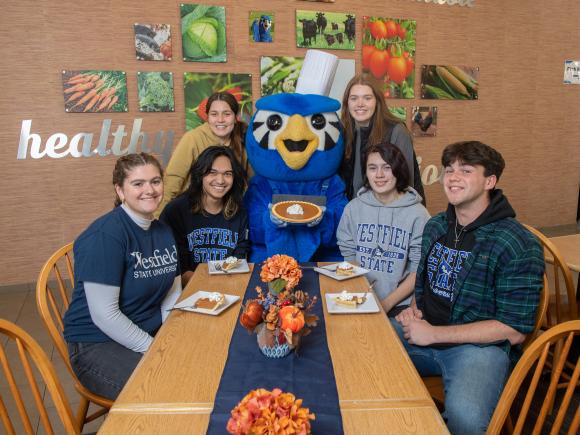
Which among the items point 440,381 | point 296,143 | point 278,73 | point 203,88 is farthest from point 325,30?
point 440,381

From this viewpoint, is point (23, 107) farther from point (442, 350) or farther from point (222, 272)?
point (442, 350)

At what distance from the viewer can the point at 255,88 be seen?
4164 mm

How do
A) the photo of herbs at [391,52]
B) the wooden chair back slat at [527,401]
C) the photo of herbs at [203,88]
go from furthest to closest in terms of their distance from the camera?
the photo of herbs at [391,52]
the photo of herbs at [203,88]
the wooden chair back slat at [527,401]

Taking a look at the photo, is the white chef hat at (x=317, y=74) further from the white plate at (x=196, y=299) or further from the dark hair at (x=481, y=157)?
the white plate at (x=196, y=299)

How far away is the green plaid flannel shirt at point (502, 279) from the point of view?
154cm

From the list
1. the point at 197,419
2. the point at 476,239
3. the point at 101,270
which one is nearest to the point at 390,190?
the point at 476,239

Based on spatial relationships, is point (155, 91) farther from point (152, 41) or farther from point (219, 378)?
point (219, 378)

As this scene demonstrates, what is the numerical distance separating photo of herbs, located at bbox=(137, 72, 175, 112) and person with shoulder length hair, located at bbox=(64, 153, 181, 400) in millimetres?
2240

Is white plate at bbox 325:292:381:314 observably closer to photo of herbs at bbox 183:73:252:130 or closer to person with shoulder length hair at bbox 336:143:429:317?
person with shoulder length hair at bbox 336:143:429:317

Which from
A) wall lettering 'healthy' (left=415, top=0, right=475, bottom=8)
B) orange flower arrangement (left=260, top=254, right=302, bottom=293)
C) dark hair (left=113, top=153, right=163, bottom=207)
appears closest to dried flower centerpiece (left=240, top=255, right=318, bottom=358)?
orange flower arrangement (left=260, top=254, right=302, bottom=293)

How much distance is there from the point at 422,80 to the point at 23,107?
3734mm

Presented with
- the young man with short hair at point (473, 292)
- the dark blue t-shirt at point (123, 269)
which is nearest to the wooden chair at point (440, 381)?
the young man with short hair at point (473, 292)

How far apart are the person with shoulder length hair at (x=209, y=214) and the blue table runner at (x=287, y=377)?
3.19 ft

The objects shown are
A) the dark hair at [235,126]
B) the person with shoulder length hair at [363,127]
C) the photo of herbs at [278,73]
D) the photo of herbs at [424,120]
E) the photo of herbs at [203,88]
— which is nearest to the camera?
the person with shoulder length hair at [363,127]
